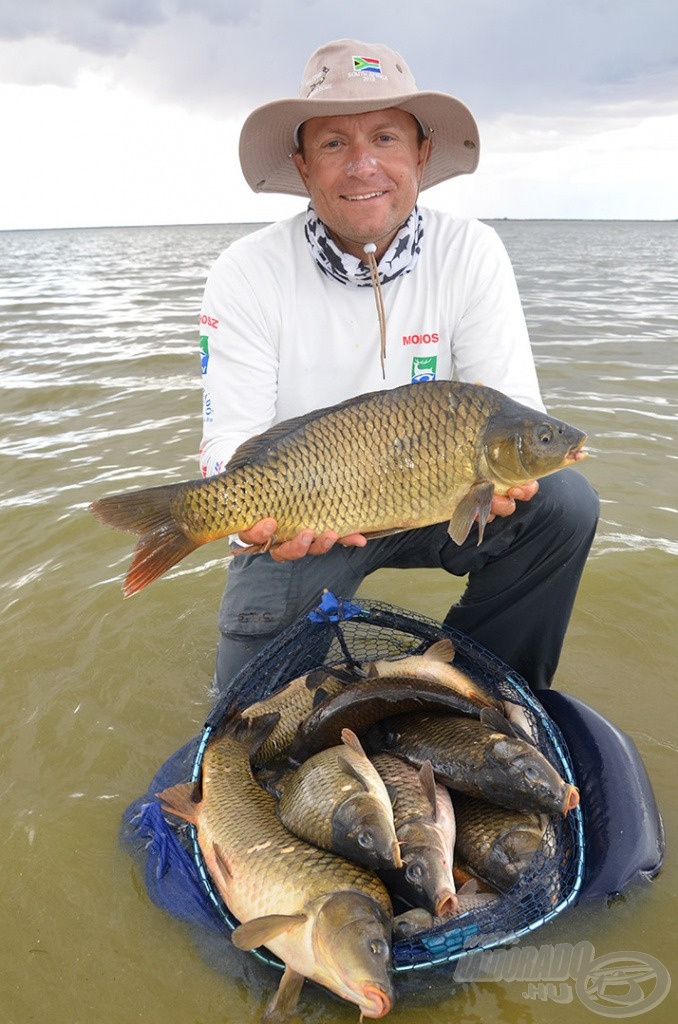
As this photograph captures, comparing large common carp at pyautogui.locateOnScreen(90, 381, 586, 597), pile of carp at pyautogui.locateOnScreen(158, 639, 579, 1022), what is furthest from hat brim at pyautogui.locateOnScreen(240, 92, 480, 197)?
pile of carp at pyautogui.locateOnScreen(158, 639, 579, 1022)

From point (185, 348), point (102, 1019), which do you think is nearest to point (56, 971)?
point (102, 1019)

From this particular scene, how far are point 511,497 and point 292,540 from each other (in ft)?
2.21

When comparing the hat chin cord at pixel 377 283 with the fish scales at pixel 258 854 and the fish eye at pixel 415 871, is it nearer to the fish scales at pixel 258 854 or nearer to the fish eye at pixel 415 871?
the fish scales at pixel 258 854

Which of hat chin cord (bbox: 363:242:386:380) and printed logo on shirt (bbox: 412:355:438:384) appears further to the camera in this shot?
printed logo on shirt (bbox: 412:355:438:384)

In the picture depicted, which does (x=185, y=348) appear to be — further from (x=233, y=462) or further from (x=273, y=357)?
(x=233, y=462)

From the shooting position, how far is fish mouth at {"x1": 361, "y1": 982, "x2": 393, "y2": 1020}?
1549 millimetres

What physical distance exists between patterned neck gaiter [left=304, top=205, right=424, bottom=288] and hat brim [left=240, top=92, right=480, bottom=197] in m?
0.31

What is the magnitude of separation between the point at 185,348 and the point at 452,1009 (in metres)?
8.48

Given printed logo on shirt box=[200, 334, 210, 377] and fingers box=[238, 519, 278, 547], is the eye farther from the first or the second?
printed logo on shirt box=[200, 334, 210, 377]

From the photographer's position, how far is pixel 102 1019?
1819 millimetres

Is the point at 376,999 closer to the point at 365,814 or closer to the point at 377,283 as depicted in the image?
the point at 365,814

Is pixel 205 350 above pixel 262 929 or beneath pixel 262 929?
above

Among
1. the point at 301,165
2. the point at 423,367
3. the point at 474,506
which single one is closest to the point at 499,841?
the point at 474,506

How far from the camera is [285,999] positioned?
5.55ft
